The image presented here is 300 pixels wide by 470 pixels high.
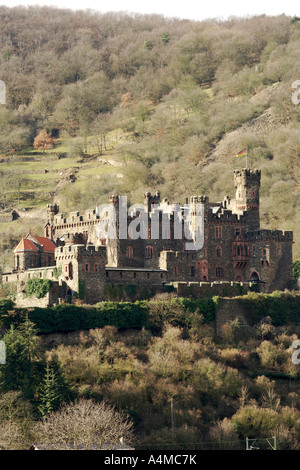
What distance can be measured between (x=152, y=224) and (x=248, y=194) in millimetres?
9661

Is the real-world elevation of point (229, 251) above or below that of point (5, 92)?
below

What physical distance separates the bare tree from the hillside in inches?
1512

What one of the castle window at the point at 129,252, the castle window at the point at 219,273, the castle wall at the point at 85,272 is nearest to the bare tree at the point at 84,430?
the castle wall at the point at 85,272

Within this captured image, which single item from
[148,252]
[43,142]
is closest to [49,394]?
[148,252]

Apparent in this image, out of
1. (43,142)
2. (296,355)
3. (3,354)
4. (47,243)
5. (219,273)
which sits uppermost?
(43,142)

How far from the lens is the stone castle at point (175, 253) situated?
68.2m

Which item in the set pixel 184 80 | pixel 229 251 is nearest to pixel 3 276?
pixel 229 251

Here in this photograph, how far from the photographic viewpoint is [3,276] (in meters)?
71.8

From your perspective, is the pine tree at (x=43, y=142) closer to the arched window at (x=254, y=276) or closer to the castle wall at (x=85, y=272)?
the arched window at (x=254, y=276)

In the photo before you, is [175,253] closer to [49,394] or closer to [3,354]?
[3,354]

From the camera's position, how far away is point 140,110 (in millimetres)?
139250

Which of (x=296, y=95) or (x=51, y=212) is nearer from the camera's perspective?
(x=51, y=212)

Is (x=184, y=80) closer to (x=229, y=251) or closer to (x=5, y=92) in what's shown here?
(x=5, y=92)

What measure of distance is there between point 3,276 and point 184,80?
85.2 m
